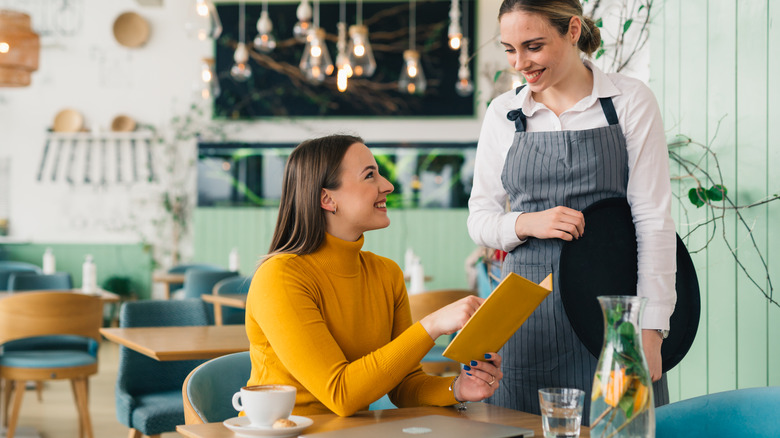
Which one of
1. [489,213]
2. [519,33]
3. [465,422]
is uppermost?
[519,33]

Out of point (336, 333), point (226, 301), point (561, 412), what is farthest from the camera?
point (226, 301)

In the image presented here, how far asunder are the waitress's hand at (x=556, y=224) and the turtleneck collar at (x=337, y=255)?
1.30ft

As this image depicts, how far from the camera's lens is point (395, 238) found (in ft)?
26.5

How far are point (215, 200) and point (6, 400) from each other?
4.06 m

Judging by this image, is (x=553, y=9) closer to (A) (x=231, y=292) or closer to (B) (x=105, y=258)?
(A) (x=231, y=292)

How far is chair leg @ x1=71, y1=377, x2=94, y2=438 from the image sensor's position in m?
3.98

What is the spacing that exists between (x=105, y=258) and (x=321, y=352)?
755cm

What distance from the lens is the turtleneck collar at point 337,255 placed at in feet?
5.40

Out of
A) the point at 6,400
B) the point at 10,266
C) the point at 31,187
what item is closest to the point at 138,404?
the point at 6,400

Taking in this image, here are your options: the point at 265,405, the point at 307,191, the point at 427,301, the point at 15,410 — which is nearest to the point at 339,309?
the point at 307,191

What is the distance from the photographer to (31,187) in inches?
334

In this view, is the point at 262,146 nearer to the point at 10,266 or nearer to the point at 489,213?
the point at 10,266

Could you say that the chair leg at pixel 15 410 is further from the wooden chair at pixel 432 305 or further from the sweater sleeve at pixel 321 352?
the sweater sleeve at pixel 321 352

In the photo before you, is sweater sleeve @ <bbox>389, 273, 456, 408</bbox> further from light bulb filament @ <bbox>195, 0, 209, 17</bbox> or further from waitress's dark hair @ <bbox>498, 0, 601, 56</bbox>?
light bulb filament @ <bbox>195, 0, 209, 17</bbox>
